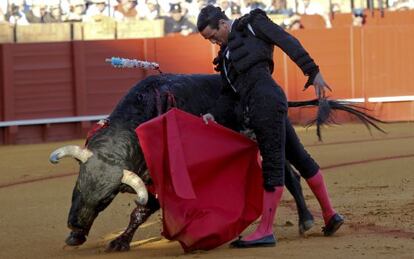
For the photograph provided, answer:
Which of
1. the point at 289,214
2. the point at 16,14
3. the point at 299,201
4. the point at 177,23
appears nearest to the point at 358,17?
the point at 177,23

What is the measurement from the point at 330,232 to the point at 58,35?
974 centimetres

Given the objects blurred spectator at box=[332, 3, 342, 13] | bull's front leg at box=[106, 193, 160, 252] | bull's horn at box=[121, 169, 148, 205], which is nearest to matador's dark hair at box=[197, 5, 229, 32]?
bull's horn at box=[121, 169, 148, 205]

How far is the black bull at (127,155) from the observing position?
4.37 meters

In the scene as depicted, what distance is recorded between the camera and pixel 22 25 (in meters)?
13.6

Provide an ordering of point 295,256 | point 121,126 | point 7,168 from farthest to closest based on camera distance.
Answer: point 7,168
point 121,126
point 295,256

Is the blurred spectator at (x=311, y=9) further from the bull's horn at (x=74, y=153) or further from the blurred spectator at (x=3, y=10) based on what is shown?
the bull's horn at (x=74, y=153)

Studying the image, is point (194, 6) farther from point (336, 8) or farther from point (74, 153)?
point (74, 153)

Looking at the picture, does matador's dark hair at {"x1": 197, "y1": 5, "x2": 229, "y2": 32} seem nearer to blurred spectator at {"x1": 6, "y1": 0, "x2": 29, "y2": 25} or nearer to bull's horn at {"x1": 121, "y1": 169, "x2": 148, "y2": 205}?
bull's horn at {"x1": 121, "y1": 169, "x2": 148, "y2": 205}

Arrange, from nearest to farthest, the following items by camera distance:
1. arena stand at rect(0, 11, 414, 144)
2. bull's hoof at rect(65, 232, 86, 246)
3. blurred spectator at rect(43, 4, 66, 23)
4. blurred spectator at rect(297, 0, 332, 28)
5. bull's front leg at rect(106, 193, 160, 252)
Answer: bull's hoof at rect(65, 232, 86, 246), bull's front leg at rect(106, 193, 160, 252), arena stand at rect(0, 11, 414, 144), blurred spectator at rect(43, 4, 66, 23), blurred spectator at rect(297, 0, 332, 28)

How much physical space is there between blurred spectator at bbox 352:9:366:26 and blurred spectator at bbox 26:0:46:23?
4985mm

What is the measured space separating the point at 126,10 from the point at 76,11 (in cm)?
83

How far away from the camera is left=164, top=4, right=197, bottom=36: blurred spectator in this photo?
14.0m

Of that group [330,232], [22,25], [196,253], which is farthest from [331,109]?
[22,25]

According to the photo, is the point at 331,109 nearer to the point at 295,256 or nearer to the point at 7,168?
the point at 295,256
